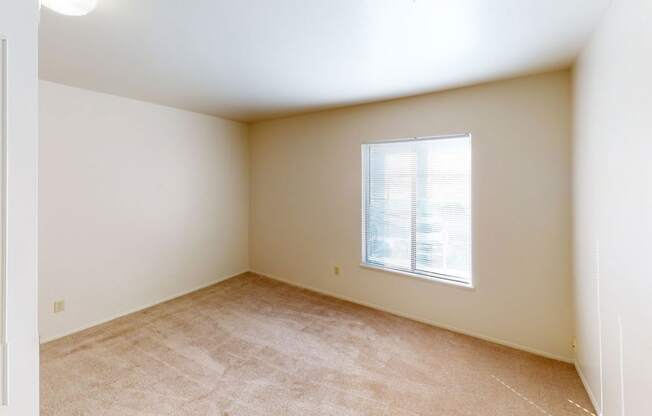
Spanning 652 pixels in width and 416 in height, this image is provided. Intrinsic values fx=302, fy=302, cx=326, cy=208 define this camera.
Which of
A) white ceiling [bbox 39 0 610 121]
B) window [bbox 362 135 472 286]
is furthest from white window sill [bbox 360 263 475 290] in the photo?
white ceiling [bbox 39 0 610 121]

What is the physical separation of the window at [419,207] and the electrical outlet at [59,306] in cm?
318

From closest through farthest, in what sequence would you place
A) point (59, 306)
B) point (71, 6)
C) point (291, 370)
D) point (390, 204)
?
point (71, 6) → point (291, 370) → point (59, 306) → point (390, 204)

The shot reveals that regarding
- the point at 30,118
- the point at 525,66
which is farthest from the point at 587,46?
the point at 30,118

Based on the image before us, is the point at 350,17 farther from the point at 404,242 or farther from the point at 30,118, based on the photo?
the point at 404,242

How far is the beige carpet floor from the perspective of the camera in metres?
2.03

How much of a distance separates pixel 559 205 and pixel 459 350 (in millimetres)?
1519

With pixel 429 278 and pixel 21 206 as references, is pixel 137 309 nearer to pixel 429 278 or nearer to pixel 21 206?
pixel 429 278

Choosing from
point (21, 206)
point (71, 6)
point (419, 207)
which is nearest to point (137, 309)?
point (71, 6)

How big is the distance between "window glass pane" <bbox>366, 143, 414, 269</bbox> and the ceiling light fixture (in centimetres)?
280

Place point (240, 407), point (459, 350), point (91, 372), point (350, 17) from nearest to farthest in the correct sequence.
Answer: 1. point (350, 17)
2. point (240, 407)
3. point (91, 372)
4. point (459, 350)

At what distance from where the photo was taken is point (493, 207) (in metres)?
2.83

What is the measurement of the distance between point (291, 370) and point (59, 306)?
2411 millimetres

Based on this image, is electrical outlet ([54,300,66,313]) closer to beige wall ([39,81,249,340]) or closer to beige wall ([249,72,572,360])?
beige wall ([39,81,249,340])

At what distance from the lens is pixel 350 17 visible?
1758 millimetres
